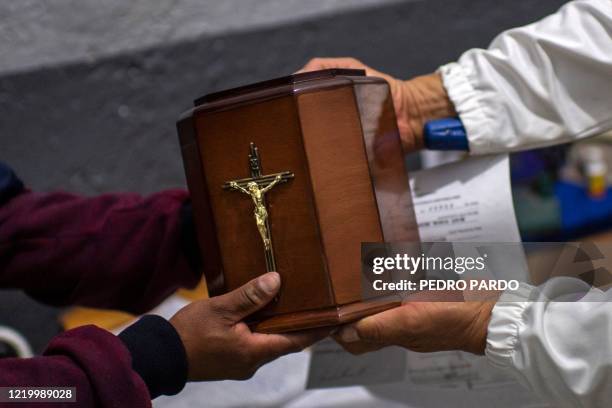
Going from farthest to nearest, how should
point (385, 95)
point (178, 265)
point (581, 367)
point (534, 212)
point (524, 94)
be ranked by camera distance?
point (534, 212) → point (178, 265) → point (524, 94) → point (385, 95) → point (581, 367)

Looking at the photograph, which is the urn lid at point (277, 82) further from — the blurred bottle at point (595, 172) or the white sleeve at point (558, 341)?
the blurred bottle at point (595, 172)

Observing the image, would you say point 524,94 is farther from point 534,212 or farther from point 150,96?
point 150,96

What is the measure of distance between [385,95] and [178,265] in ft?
1.41

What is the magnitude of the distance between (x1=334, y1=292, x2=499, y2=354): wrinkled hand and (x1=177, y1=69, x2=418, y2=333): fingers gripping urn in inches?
1.0

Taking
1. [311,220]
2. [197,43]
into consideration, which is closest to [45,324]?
[197,43]

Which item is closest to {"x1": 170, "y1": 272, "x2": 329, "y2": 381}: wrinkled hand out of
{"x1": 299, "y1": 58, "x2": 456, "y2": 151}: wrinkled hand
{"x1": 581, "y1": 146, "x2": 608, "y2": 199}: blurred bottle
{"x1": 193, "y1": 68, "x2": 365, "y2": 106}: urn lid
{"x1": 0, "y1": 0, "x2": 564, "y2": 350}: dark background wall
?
{"x1": 193, "y1": 68, "x2": 365, "y2": 106}: urn lid

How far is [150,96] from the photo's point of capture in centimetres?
130

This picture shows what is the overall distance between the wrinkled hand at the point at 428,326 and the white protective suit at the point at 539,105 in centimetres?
2

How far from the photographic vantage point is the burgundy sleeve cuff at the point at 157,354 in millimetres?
729

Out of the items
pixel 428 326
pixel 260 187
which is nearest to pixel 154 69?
pixel 260 187

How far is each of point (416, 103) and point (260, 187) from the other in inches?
14.9

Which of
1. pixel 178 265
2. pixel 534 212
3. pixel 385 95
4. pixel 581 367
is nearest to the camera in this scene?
pixel 581 367

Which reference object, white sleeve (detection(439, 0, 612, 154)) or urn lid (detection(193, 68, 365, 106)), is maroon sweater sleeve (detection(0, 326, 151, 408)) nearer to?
urn lid (detection(193, 68, 365, 106))

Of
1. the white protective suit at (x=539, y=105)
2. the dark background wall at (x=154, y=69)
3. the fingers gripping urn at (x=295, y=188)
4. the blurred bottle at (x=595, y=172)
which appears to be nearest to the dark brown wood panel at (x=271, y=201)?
the fingers gripping urn at (x=295, y=188)
